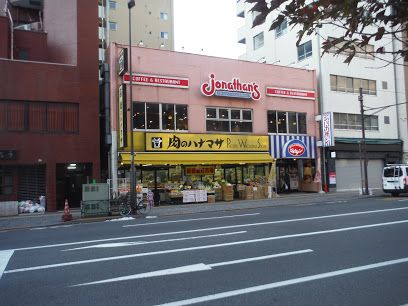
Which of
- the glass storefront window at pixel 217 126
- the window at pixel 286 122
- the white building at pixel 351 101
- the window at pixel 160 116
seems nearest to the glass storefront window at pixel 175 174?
the window at pixel 160 116

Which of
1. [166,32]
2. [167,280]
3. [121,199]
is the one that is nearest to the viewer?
[167,280]

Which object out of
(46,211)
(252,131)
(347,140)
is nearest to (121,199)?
(46,211)

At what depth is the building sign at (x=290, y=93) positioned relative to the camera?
95.3ft

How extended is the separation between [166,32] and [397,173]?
1677 inches

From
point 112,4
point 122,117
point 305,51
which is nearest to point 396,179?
point 305,51

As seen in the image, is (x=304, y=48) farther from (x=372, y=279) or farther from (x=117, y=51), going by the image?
(x=372, y=279)

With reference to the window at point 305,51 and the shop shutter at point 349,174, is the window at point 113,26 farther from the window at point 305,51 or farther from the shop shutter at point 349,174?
the shop shutter at point 349,174

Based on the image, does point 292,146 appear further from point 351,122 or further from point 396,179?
point 351,122

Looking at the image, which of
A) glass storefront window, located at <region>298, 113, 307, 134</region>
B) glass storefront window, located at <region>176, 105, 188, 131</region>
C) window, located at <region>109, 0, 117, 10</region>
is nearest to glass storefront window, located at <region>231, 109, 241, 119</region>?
glass storefront window, located at <region>176, 105, 188, 131</region>

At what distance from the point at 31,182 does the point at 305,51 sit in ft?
76.5

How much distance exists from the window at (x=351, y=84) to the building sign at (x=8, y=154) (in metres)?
23.3

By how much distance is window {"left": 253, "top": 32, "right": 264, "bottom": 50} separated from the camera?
3969 cm

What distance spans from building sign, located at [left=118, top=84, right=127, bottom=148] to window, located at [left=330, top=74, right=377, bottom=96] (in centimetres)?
1748

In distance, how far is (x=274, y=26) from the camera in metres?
4.35
